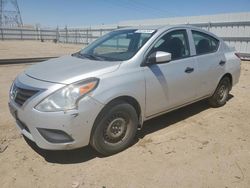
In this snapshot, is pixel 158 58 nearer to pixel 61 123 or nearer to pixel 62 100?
pixel 62 100

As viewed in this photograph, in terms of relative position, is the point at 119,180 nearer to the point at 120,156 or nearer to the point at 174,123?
the point at 120,156

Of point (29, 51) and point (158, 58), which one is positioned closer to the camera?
point (158, 58)

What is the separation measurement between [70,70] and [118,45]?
124cm

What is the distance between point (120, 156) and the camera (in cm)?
366

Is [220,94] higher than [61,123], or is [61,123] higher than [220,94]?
[61,123]

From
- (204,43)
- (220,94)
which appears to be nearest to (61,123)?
(204,43)

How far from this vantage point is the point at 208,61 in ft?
16.4

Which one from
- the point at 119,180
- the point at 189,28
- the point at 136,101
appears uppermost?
the point at 189,28

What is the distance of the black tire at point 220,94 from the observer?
18.4ft

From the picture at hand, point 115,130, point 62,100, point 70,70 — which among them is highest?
point 70,70

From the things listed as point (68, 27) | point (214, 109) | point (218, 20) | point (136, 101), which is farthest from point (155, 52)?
point (68, 27)

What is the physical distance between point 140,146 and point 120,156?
40cm

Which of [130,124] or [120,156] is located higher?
[130,124]

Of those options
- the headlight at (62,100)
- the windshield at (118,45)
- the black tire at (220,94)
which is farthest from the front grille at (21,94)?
the black tire at (220,94)
